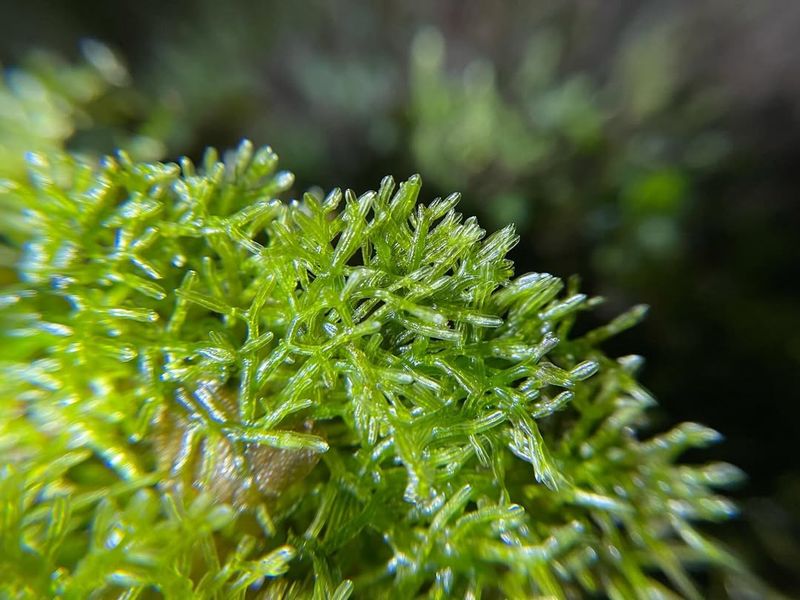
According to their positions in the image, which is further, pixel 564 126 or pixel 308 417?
pixel 564 126

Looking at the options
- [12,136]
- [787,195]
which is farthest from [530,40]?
[12,136]

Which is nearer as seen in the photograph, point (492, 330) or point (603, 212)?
point (492, 330)

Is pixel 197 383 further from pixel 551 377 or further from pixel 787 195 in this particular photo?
pixel 787 195

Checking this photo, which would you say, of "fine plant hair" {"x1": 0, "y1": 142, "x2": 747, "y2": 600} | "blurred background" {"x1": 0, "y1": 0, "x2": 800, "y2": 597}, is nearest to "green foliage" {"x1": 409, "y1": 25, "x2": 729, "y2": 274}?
"blurred background" {"x1": 0, "y1": 0, "x2": 800, "y2": 597}

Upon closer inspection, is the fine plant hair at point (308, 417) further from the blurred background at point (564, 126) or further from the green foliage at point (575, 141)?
the green foliage at point (575, 141)

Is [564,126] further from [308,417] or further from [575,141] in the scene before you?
[308,417]

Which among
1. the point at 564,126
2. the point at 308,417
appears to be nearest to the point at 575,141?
the point at 564,126
